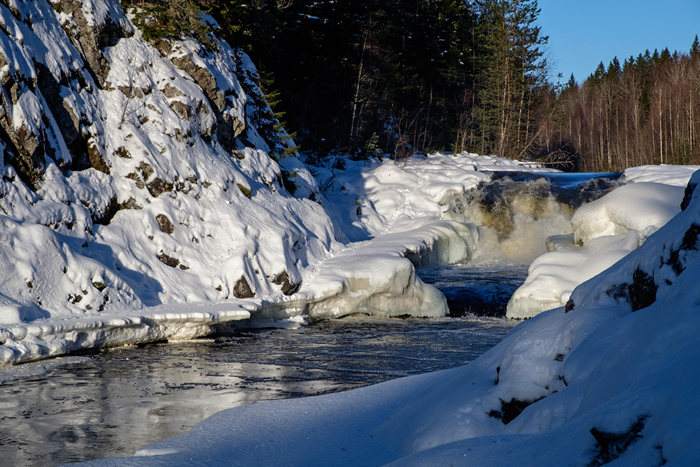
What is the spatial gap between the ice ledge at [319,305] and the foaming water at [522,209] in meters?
0.83

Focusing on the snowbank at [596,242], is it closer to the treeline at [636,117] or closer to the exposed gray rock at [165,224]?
the exposed gray rock at [165,224]

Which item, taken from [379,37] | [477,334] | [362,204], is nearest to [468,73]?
[379,37]

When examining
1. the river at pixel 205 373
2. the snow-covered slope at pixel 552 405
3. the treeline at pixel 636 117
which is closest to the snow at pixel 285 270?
the snow-covered slope at pixel 552 405

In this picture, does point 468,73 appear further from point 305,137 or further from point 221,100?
point 221,100

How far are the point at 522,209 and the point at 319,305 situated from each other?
8.91 meters

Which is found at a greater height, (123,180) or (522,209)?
(123,180)

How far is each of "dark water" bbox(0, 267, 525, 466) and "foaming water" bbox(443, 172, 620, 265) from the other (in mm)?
5802

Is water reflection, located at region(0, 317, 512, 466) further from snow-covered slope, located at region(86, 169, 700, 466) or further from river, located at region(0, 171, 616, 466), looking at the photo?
snow-covered slope, located at region(86, 169, 700, 466)

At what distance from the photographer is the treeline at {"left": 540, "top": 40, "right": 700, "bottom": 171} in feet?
126

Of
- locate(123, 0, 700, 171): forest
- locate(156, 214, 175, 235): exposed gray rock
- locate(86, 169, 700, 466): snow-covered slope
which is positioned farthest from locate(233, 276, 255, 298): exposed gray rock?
locate(123, 0, 700, 171): forest

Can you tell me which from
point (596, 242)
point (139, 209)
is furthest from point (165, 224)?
point (596, 242)

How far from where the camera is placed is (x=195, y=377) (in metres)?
6.67

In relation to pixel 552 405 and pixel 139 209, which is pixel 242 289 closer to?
pixel 139 209

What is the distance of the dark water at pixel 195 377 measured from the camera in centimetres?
464
